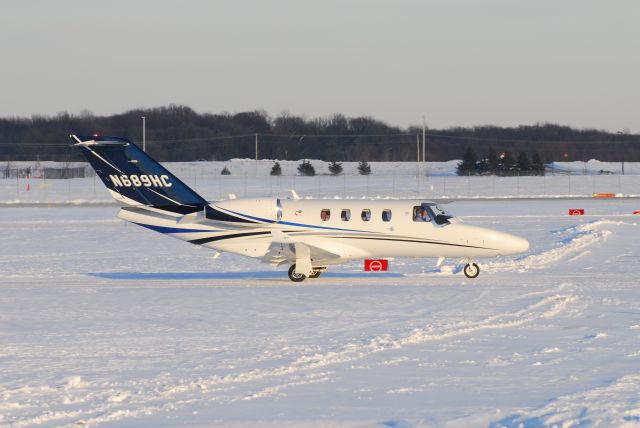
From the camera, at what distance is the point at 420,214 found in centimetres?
2512

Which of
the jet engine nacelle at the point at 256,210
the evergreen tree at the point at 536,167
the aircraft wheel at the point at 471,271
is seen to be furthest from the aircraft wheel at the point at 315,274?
the evergreen tree at the point at 536,167

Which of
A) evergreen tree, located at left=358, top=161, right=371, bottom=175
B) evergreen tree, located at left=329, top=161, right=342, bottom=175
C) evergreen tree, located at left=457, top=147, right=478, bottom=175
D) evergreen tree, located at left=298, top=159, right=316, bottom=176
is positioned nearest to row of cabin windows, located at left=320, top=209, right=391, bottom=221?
evergreen tree, located at left=298, top=159, right=316, bottom=176

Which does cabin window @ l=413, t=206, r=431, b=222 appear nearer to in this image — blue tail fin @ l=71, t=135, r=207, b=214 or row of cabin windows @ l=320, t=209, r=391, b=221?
row of cabin windows @ l=320, t=209, r=391, b=221

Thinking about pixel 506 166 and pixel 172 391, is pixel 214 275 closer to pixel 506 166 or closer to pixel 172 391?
pixel 172 391

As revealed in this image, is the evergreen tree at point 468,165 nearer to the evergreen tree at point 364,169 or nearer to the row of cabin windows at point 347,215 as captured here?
the evergreen tree at point 364,169

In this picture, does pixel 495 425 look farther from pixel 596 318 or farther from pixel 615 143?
pixel 615 143

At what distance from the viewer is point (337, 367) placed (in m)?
13.6

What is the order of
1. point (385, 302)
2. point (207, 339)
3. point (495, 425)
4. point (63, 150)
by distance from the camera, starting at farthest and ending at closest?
point (63, 150)
point (385, 302)
point (207, 339)
point (495, 425)

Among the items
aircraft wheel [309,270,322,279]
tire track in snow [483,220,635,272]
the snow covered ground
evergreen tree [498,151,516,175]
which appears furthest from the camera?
evergreen tree [498,151,516,175]

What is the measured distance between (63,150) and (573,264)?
362 feet

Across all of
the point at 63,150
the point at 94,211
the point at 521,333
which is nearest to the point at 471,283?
the point at 521,333

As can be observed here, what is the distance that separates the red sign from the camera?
26.8m

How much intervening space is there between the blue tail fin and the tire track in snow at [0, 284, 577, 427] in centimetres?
1113

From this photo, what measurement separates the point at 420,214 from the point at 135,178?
724cm
